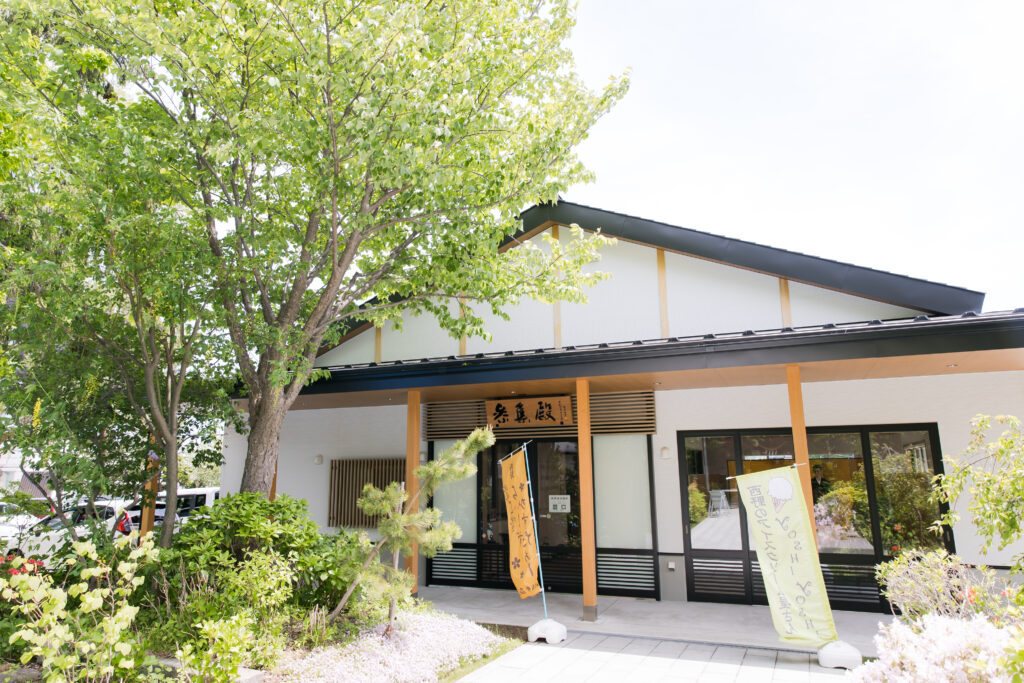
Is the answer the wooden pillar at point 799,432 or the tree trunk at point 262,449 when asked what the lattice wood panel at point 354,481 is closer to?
the tree trunk at point 262,449

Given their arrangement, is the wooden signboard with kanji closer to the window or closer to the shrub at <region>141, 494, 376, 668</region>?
the window

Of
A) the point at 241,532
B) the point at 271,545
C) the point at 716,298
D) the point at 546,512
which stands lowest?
the point at 546,512

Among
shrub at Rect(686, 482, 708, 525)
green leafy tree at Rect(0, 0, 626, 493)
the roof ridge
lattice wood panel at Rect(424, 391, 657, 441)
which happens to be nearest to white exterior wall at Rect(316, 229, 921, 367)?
the roof ridge

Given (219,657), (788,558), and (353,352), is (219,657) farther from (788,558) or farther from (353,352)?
(353,352)

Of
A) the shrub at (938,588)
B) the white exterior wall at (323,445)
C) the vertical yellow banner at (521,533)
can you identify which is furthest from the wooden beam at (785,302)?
the white exterior wall at (323,445)

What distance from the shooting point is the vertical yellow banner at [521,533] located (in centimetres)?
707

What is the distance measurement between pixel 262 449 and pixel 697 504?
19.3 ft

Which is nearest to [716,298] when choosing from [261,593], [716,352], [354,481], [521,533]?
[716,352]

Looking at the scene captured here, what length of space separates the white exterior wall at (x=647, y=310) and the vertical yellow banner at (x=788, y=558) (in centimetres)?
309

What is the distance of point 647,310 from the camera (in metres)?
8.91

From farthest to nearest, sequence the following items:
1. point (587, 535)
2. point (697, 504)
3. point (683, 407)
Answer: point (683, 407) < point (697, 504) < point (587, 535)

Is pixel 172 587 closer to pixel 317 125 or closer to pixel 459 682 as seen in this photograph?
pixel 459 682

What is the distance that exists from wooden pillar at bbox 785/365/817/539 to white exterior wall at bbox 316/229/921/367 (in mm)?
1893

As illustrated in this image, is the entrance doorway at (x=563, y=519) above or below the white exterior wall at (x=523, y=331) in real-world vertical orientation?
below
